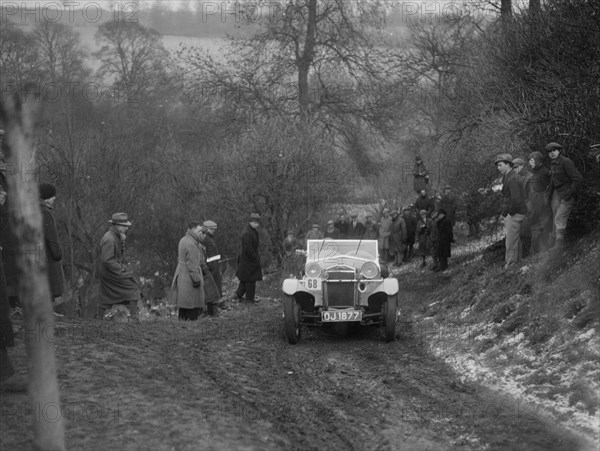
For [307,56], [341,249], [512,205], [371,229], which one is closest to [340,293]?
[341,249]

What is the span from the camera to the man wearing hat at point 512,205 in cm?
1318

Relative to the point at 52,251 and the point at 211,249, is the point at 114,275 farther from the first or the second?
the point at 211,249

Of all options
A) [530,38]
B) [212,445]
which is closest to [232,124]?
[530,38]

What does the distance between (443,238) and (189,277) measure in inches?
302

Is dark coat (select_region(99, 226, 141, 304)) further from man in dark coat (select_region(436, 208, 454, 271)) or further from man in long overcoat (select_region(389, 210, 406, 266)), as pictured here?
man in long overcoat (select_region(389, 210, 406, 266))

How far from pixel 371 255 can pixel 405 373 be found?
12.6ft

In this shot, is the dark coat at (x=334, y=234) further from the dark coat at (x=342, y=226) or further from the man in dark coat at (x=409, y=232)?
the man in dark coat at (x=409, y=232)

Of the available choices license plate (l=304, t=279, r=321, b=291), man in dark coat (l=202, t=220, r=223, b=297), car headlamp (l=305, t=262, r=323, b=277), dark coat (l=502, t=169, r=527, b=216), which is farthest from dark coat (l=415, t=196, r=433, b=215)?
license plate (l=304, t=279, r=321, b=291)

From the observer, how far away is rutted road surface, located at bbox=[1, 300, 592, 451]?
6.67 m

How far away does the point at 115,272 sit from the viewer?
11500 mm

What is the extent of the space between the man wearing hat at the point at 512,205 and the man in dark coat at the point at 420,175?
12.0 meters

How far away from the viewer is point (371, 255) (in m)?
12.8

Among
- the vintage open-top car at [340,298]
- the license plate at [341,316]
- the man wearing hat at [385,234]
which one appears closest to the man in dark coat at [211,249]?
the vintage open-top car at [340,298]

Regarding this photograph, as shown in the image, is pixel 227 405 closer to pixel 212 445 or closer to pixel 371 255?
pixel 212 445
